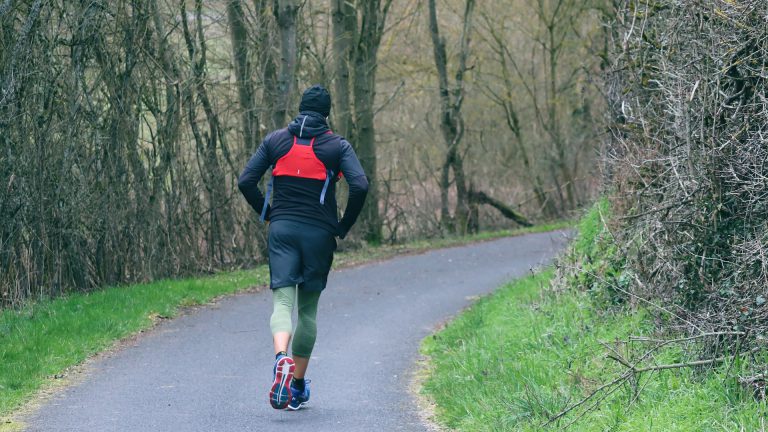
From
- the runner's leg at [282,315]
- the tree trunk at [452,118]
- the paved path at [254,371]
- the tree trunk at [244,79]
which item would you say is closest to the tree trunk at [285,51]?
the tree trunk at [244,79]

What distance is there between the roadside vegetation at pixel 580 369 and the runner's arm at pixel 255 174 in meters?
1.98

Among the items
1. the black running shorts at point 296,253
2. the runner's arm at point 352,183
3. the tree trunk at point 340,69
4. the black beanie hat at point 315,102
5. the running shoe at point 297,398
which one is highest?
the tree trunk at point 340,69

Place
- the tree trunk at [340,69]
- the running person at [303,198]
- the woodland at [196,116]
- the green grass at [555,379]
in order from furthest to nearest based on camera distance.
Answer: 1. the tree trunk at [340,69]
2. the woodland at [196,116]
3. the running person at [303,198]
4. the green grass at [555,379]

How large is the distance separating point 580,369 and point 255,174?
8.59 feet

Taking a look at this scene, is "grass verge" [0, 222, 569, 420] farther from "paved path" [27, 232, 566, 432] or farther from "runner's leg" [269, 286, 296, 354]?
"runner's leg" [269, 286, 296, 354]

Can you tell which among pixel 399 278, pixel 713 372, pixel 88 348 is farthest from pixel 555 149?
pixel 713 372

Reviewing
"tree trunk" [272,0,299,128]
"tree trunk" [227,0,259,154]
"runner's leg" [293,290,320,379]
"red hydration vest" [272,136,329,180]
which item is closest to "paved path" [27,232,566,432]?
"runner's leg" [293,290,320,379]

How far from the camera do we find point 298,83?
1958 cm

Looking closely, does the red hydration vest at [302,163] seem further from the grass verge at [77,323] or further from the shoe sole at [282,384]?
the grass verge at [77,323]

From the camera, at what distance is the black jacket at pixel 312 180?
275 inches

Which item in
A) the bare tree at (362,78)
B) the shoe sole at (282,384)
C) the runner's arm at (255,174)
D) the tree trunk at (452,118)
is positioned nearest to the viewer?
the shoe sole at (282,384)

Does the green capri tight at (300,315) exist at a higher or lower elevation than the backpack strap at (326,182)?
lower

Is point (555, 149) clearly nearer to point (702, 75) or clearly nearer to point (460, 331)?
point (460, 331)

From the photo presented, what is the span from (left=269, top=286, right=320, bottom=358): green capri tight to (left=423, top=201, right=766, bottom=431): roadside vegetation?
43.1 inches
